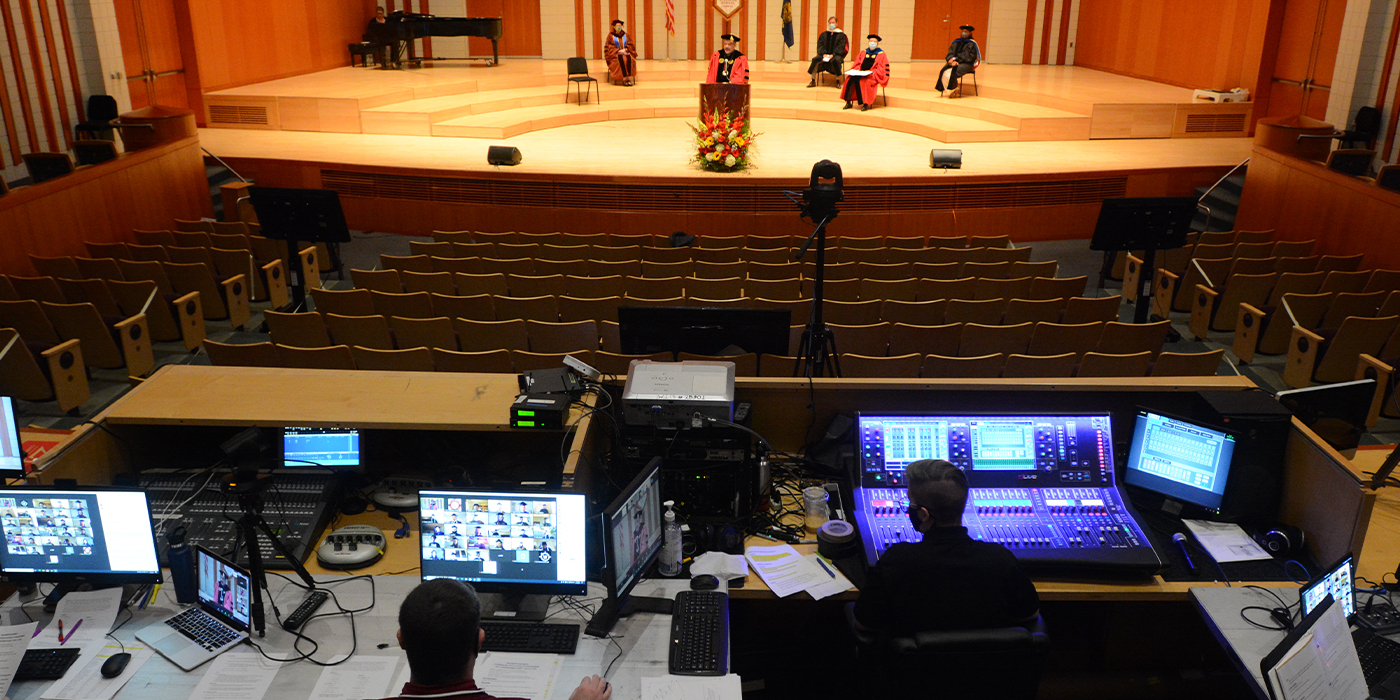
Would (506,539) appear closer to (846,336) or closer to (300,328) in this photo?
(846,336)

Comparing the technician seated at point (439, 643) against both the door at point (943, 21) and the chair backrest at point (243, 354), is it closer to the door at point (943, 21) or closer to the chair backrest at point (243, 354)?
the chair backrest at point (243, 354)

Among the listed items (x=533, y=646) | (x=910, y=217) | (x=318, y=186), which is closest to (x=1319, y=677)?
(x=533, y=646)

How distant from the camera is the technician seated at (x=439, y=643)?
2.03 metres

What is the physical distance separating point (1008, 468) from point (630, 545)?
1383 millimetres

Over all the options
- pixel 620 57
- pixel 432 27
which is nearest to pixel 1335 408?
pixel 620 57

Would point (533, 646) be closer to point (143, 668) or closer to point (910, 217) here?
point (143, 668)

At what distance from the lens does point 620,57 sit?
14.5 m

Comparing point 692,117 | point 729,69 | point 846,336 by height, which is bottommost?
point 846,336

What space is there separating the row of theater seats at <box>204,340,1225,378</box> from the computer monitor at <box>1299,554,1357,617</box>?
2.03m

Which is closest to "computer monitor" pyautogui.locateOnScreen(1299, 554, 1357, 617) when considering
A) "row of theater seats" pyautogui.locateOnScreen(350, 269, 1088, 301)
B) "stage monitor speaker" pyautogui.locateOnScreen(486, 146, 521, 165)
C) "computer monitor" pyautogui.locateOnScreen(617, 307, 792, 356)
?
"computer monitor" pyautogui.locateOnScreen(617, 307, 792, 356)

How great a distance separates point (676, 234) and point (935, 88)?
314 inches

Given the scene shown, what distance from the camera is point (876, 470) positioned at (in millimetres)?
3191

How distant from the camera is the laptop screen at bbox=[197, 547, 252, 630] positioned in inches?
104

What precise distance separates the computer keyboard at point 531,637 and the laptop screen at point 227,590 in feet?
2.24
